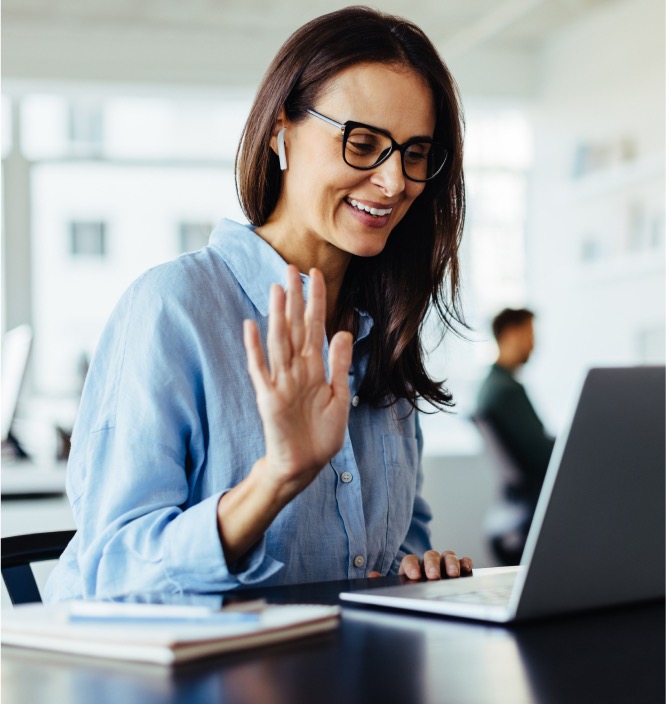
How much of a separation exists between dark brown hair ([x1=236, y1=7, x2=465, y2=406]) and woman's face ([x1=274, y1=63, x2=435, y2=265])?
27 mm

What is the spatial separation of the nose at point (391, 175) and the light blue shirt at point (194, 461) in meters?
0.18

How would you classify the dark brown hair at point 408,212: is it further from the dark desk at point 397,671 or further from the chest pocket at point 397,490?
the dark desk at point 397,671

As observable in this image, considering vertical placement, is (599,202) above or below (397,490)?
above

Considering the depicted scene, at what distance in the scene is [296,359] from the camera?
1.04 meters

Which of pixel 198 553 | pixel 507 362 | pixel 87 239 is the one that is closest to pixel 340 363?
pixel 198 553

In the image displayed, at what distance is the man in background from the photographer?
4.69 meters

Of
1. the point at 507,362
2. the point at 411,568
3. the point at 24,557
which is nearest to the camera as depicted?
→ the point at 411,568

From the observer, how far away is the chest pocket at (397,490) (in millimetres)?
1529

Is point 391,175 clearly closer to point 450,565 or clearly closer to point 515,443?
point 450,565

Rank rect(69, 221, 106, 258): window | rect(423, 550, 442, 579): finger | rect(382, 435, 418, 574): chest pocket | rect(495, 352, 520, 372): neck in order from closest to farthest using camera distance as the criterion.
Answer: rect(423, 550, 442, 579): finger < rect(382, 435, 418, 574): chest pocket < rect(495, 352, 520, 372): neck < rect(69, 221, 106, 258): window

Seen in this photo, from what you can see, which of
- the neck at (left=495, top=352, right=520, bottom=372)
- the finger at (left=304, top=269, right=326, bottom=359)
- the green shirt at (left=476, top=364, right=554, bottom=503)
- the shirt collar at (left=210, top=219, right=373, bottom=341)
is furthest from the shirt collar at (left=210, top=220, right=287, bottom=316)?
the neck at (left=495, top=352, right=520, bottom=372)

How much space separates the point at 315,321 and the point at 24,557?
0.63 m

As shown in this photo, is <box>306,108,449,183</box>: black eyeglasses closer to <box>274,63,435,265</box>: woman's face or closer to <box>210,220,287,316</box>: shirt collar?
<box>274,63,435,265</box>: woman's face

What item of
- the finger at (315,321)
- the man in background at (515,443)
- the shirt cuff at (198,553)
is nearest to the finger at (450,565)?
the shirt cuff at (198,553)
